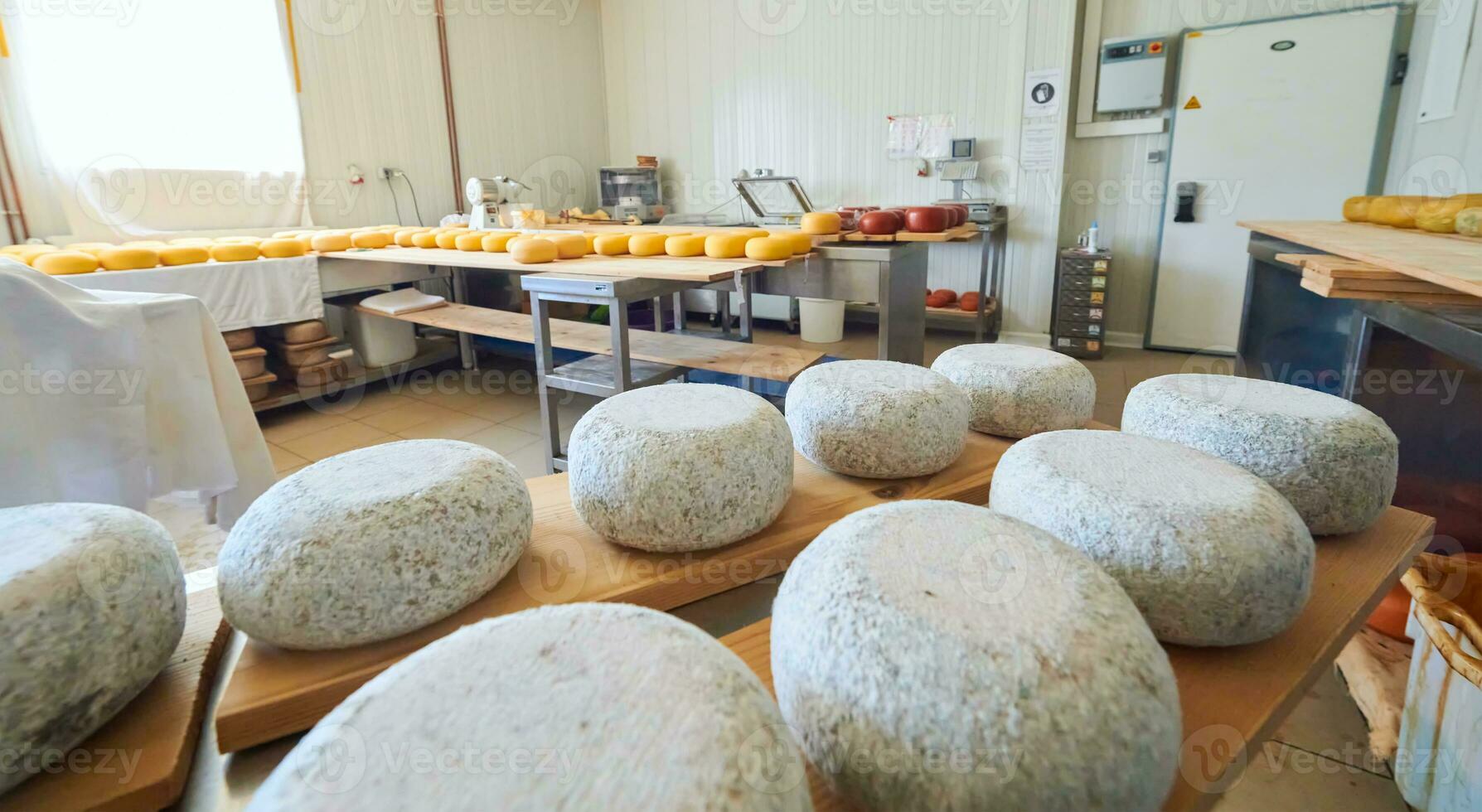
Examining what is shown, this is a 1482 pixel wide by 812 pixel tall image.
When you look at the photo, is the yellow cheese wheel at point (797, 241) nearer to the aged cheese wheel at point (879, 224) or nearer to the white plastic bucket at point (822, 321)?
the aged cheese wheel at point (879, 224)

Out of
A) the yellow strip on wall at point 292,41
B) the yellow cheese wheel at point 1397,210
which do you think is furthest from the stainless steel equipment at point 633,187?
the yellow cheese wheel at point 1397,210

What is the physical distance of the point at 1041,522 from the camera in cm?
60

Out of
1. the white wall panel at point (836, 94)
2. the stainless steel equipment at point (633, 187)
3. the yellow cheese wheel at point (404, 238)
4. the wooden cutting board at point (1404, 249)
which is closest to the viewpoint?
the wooden cutting board at point (1404, 249)

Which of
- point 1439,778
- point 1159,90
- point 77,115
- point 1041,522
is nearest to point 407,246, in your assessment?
point 77,115

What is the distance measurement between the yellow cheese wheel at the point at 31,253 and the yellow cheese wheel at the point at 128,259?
200mm

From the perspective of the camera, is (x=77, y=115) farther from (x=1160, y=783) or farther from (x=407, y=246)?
(x=1160, y=783)

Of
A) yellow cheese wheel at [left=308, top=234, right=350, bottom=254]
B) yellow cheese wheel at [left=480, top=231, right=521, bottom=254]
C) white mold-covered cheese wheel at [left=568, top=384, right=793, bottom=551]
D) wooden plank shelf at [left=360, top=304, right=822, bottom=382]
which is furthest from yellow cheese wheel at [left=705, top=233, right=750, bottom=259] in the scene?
yellow cheese wheel at [left=308, top=234, right=350, bottom=254]

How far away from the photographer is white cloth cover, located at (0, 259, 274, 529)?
1287 mm

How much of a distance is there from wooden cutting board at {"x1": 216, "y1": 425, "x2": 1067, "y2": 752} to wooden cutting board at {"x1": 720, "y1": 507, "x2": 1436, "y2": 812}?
9 centimetres

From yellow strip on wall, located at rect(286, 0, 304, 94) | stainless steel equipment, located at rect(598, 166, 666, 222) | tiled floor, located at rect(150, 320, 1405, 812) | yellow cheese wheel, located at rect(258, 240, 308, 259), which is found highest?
yellow strip on wall, located at rect(286, 0, 304, 94)

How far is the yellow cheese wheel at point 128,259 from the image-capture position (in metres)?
2.65

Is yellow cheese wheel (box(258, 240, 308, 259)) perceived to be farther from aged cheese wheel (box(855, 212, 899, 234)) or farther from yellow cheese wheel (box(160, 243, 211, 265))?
aged cheese wheel (box(855, 212, 899, 234))

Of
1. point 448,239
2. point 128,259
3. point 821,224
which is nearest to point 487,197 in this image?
point 448,239

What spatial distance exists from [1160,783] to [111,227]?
189 inches
